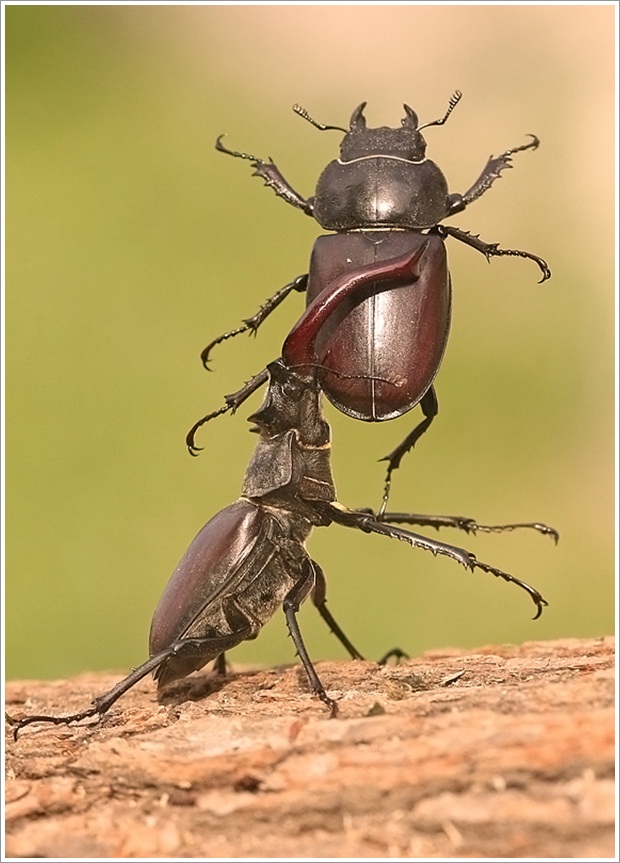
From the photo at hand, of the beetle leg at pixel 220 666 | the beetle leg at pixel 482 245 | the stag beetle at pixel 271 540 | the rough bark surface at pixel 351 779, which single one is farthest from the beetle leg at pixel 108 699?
the beetle leg at pixel 482 245

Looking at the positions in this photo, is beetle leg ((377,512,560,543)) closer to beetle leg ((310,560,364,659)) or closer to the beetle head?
beetle leg ((310,560,364,659))

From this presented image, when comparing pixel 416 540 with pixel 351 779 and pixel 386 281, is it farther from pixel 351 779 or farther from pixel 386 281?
pixel 351 779

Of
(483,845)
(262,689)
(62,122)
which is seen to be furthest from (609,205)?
(483,845)

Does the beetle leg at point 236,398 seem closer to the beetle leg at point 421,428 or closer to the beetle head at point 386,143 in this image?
the beetle leg at point 421,428

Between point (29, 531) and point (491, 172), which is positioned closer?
point (491, 172)

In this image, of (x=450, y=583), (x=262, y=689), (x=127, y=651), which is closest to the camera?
(x=262, y=689)

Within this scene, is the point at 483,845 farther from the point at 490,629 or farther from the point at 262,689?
the point at 490,629
